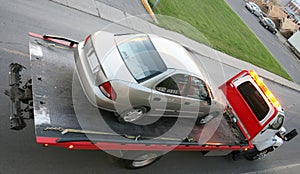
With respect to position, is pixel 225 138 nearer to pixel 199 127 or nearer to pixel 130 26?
pixel 199 127

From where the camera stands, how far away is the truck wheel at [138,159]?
5349mm

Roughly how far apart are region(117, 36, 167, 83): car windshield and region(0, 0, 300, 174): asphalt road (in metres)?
1.95

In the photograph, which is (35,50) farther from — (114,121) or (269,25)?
(269,25)

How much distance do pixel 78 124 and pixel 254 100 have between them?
4.89 metres

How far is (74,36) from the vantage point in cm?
942

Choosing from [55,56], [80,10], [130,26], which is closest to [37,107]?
[55,56]

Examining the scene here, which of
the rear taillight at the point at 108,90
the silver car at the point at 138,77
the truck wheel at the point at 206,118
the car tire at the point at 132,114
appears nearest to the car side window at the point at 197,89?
the silver car at the point at 138,77

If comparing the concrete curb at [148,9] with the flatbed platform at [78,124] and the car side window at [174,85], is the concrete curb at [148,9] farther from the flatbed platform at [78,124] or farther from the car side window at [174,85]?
the car side window at [174,85]

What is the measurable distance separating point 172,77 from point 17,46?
14.6ft

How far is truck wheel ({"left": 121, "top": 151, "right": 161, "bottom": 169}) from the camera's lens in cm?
535

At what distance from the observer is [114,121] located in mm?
5477

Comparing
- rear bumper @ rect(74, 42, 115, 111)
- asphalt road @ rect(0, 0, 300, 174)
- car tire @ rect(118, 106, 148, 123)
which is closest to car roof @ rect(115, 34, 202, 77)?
rear bumper @ rect(74, 42, 115, 111)

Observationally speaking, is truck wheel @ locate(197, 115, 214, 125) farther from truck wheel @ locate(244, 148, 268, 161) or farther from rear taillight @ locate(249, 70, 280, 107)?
truck wheel @ locate(244, 148, 268, 161)

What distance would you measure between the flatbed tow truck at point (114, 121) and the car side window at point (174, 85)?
833 mm
